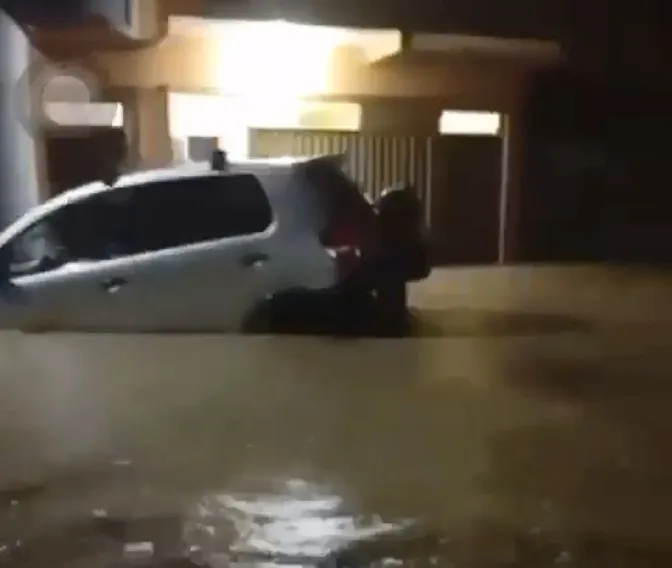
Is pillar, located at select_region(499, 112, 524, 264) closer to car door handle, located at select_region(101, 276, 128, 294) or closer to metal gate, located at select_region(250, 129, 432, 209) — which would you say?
metal gate, located at select_region(250, 129, 432, 209)

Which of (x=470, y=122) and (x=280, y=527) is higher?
(x=470, y=122)

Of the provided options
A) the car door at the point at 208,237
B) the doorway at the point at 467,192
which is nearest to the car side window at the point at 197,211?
the car door at the point at 208,237

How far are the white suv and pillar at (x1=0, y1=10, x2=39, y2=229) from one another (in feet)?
0.04

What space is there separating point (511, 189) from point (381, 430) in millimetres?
187

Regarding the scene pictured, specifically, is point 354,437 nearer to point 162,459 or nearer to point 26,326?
point 162,459

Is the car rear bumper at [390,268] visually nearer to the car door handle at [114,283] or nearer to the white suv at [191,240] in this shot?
the white suv at [191,240]

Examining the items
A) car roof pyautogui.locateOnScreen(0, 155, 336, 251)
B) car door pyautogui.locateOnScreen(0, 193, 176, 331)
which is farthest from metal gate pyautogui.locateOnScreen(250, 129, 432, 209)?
car door pyautogui.locateOnScreen(0, 193, 176, 331)

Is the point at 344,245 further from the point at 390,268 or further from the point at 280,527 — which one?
the point at 280,527

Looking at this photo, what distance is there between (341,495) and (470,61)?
30cm

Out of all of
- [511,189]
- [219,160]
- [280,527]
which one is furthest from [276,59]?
[280,527]

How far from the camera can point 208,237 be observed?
2.32 feet

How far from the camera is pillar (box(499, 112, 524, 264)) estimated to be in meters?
0.71

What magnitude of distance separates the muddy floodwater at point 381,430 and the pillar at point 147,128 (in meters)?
0.12

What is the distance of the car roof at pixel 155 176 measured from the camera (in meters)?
0.70
